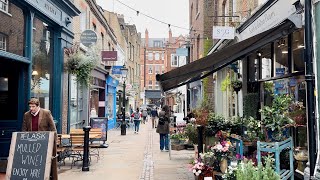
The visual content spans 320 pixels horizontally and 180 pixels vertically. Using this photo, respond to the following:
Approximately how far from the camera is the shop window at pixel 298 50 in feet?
22.7

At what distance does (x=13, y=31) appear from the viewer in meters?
8.56

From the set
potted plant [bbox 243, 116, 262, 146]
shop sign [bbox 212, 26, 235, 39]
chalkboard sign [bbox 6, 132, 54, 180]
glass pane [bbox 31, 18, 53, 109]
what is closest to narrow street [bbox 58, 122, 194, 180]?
potted plant [bbox 243, 116, 262, 146]

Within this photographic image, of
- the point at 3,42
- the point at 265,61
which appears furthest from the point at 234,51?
the point at 3,42

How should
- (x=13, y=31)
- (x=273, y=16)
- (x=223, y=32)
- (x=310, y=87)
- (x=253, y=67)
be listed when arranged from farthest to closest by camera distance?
(x=223, y=32)
(x=253, y=67)
(x=13, y=31)
(x=273, y=16)
(x=310, y=87)

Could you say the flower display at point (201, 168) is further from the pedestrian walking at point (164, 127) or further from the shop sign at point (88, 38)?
the shop sign at point (88, 38)

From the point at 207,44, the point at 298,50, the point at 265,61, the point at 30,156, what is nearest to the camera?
the point at 30,156

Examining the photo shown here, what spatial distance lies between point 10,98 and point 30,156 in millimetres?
3473

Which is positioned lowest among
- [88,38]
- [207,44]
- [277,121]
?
[277,121]

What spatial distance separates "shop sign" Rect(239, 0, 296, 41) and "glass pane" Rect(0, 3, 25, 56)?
19.3ft

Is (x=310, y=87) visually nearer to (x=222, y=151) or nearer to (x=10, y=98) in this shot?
(x=222, y=151)

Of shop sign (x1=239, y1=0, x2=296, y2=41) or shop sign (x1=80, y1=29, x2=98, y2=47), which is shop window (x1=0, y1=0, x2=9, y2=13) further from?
shop sign (x1=80, y1=29, x2=98, y2=47)

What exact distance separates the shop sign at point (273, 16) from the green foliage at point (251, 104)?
180 cm

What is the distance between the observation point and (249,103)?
10555mm

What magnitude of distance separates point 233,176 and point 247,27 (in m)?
6.98
